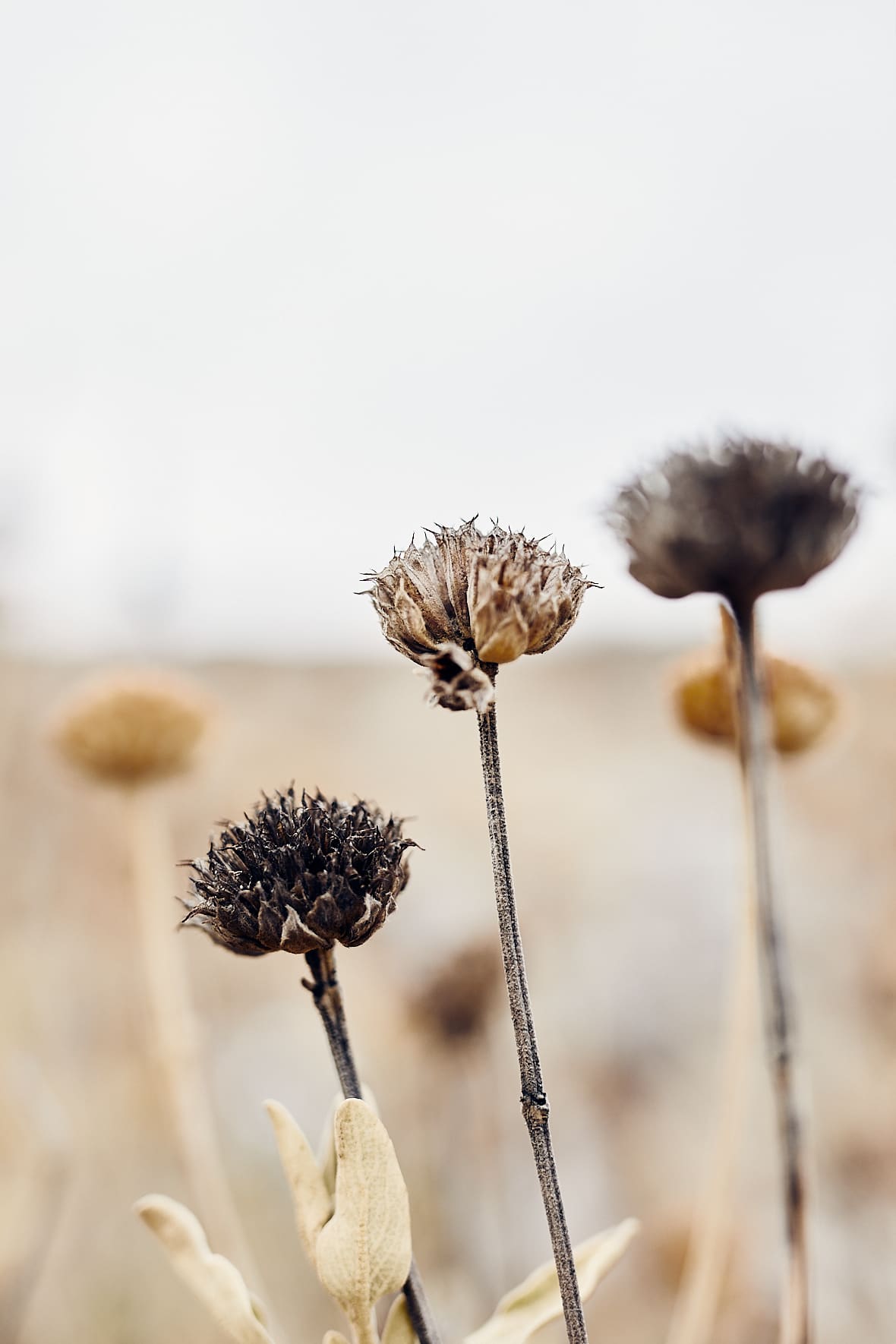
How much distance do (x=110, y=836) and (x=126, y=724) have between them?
2507 millimetres

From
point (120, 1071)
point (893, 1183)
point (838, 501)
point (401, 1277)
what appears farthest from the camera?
point (120, 1071)

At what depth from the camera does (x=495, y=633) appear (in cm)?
50

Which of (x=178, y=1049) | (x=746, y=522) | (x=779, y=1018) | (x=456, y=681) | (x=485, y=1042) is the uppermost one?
(x=746, y=522)

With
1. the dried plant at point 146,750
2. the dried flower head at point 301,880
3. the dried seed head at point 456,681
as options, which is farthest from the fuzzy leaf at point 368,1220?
the dried plant at point 146,750

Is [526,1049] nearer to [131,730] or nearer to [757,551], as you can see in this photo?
[757,551]

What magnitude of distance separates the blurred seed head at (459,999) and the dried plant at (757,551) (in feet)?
3.59

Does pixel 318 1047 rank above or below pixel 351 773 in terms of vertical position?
below

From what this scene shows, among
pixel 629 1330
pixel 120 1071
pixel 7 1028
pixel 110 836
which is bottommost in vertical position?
pixel 629 1330

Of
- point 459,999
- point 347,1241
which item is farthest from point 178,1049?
point 347,1241

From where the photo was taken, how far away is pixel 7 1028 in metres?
2.08

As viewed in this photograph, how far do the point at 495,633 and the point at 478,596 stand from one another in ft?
0.08

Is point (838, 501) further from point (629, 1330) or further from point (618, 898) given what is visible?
point (618, 898)

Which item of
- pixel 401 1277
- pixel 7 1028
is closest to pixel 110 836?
pixel 7 1028

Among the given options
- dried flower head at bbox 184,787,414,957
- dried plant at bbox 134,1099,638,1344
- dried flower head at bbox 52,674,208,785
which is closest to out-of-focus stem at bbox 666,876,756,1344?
dried plant at bbox 134,1099,638,1344
